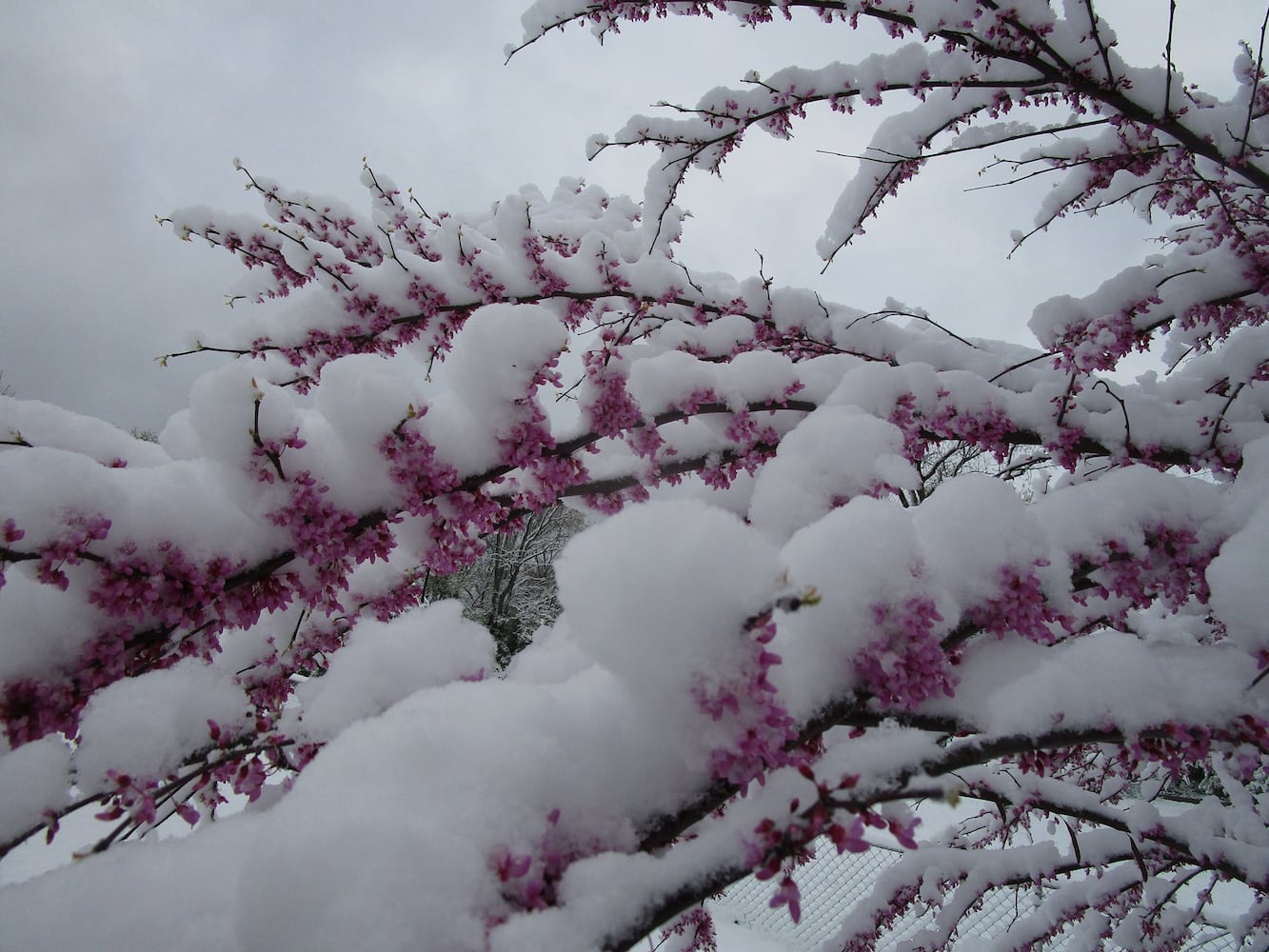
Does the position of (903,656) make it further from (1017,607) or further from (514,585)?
(514,585)

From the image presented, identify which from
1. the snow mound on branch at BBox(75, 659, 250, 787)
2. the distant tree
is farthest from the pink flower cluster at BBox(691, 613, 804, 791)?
the distant tree

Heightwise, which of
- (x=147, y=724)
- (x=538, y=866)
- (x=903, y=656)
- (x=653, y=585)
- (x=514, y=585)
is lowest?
(x=538, y=866)

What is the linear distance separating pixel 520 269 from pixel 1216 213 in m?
3.56

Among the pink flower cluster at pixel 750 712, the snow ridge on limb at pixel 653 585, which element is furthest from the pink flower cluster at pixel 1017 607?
the pink flower cluster at pixel 750 712

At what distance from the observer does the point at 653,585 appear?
2.81ft

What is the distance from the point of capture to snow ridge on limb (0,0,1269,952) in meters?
0.84

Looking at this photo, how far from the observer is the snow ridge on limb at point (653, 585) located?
84 cm

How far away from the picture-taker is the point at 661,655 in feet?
2.83

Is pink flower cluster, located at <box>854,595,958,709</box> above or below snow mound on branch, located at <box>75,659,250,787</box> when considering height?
below

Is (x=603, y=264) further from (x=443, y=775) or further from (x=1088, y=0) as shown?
(x=443, y=775)

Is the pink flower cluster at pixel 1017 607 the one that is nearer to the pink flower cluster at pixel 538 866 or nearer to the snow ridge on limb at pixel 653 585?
the snow ridge on limb at pixel 653 585

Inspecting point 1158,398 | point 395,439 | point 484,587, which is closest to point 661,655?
point 395,439

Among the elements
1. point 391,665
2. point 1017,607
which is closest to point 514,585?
point 391,665

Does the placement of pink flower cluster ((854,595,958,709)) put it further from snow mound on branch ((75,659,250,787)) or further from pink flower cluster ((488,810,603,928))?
snow mound on branch ((75,659,250,787))
